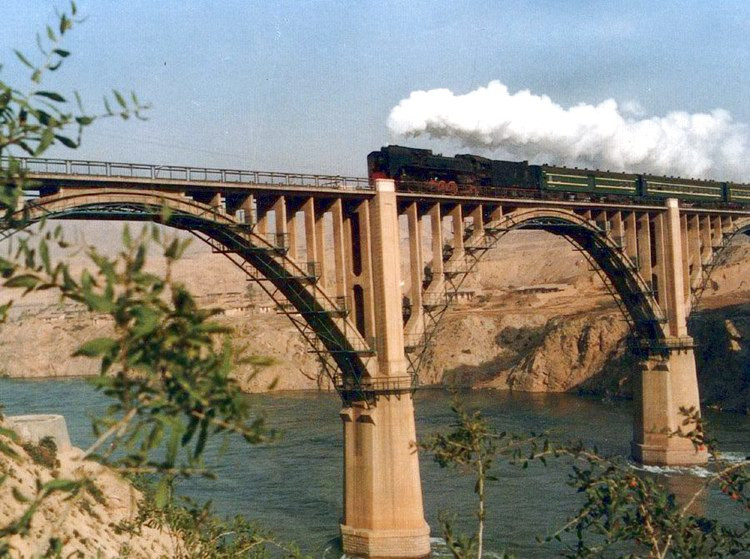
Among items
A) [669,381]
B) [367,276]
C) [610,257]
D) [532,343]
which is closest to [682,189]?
[610,257]

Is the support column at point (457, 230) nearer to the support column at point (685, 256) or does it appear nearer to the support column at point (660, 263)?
the support column at point (660, 263)

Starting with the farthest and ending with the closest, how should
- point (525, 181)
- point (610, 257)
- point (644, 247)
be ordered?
point (644, 247), point (610, 257), point (525, 181)

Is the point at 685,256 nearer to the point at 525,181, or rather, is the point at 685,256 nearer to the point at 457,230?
the point at 525,181

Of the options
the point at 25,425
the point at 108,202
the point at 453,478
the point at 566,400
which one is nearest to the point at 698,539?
the point at 108,202

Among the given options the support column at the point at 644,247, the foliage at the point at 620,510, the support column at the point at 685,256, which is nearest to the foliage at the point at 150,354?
the foliage at the point at 620,510

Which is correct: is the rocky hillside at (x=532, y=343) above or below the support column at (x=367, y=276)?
below

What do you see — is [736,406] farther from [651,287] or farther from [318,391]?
[318,391]

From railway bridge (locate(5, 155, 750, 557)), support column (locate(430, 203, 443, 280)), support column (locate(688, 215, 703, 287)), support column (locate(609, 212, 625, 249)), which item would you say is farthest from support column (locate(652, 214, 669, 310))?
support column (locate(430, 203, 443, 280))
